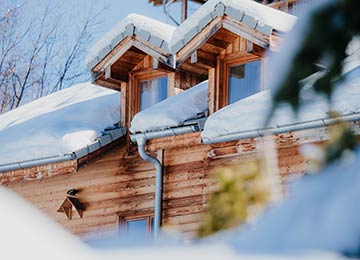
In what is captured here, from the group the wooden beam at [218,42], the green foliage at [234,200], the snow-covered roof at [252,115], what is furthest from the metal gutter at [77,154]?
the green foliage at [234,200]

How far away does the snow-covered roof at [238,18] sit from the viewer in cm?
1195

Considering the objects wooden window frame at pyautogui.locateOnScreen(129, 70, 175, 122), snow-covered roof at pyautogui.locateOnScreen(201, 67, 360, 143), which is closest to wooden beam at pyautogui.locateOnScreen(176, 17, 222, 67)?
snow-covered roof at pyautogui.locateOnScreen(201, 67, 360, 143)

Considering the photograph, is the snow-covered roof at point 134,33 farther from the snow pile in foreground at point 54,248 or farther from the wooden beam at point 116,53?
the snow pile in foreground at point 54,248

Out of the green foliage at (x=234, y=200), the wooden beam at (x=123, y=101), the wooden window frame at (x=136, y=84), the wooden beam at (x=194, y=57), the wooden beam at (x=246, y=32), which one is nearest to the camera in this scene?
the green foliage at (x=234, y=200)

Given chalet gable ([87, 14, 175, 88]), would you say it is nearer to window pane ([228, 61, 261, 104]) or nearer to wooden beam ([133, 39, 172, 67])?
wooden beam ([133, 39, 172, 67])

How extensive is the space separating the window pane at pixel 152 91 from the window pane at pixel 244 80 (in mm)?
1467

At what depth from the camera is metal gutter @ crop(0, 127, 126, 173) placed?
1373cm

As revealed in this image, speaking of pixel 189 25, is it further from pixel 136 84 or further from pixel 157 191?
pixel 157 191

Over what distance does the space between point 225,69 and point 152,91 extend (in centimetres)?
171

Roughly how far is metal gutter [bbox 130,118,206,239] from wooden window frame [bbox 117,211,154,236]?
46cm

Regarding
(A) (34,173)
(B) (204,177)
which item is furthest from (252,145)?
(A) (34,173)

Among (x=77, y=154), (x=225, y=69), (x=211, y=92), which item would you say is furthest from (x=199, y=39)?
(x=77, y=154)

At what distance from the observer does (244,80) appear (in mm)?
12867

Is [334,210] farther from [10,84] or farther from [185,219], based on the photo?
[10,84]
